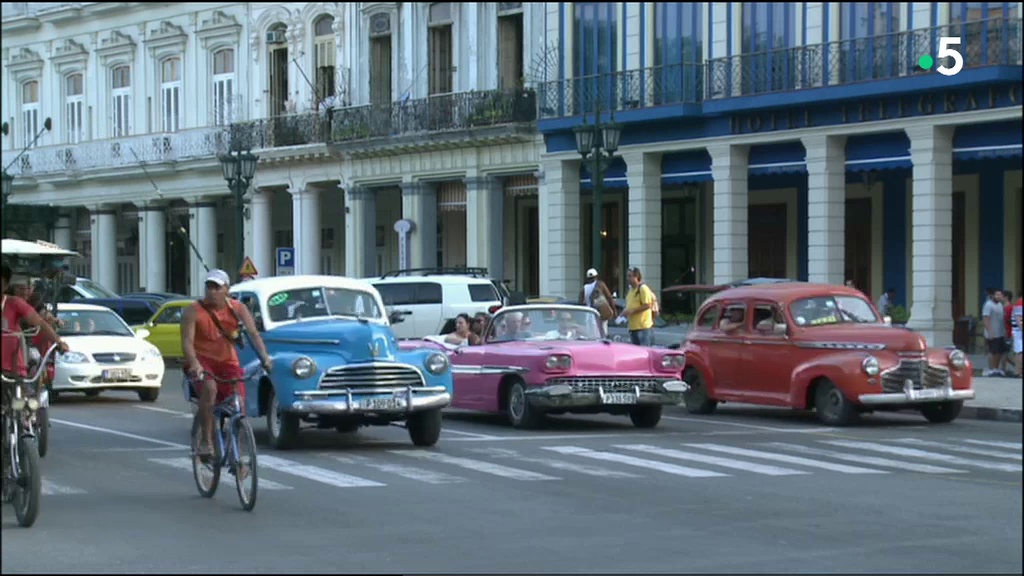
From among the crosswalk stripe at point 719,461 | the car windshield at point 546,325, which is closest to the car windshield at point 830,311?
the car windshield at point 546,325

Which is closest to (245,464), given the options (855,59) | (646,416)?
(646,416)

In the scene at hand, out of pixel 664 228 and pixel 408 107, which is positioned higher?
pixel 408 107

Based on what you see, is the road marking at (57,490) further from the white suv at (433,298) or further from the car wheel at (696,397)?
the white suv at (433,298)

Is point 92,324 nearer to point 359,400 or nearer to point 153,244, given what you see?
→ point 359,400

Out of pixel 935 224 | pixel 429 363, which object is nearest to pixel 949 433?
pixel 429 363

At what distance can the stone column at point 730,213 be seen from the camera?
37625 mm

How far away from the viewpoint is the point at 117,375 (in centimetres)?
2580

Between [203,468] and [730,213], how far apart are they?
2547cm

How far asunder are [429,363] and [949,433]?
635 cm

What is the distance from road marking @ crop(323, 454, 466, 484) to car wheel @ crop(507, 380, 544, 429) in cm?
345

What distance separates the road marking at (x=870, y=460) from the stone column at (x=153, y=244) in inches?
1583

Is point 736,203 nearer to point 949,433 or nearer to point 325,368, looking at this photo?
point 949,433

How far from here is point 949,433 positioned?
19984 millimetres

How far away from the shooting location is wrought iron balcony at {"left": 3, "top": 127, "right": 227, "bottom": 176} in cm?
5306
